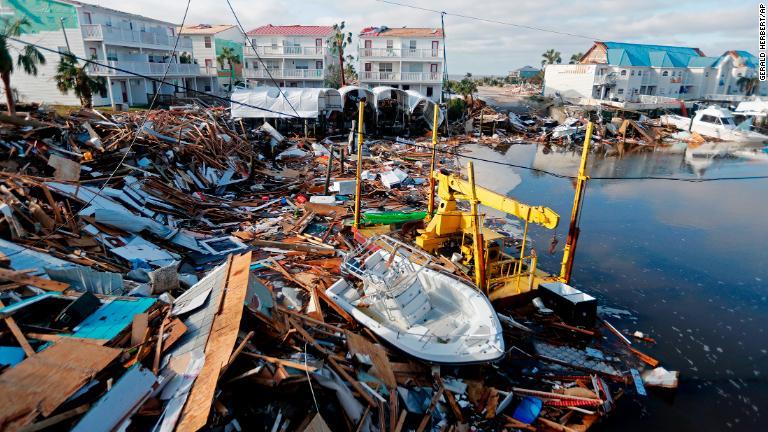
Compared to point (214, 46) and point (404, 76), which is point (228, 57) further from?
point (404, 76)

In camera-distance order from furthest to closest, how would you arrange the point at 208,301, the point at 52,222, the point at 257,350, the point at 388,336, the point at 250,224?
the point at 250,224
the point at 52,222
the point at 388,336
the point at 208,301
the point at 257,350

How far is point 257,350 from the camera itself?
5969mm

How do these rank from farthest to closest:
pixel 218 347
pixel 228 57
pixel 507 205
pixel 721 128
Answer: pixel 228 57 → pixel 721 128 → pixel 507 205 → pixel 218 347

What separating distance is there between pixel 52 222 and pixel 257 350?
7.59 meters

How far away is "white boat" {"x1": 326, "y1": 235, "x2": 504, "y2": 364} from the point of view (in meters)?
7.92

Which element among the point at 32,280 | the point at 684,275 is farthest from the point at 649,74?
the point at 32,280

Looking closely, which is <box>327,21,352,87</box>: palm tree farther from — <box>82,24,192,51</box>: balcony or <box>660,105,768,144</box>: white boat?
<box>660,105,768,144</box>: white boat

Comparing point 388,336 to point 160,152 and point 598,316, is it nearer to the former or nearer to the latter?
point 598,316

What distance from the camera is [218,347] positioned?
18.0 ft

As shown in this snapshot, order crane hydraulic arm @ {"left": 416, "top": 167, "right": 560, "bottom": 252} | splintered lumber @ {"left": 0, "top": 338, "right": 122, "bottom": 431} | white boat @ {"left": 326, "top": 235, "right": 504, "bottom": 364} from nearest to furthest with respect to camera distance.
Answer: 1. splintered lumber @ {"left": 0, "top": 338, "right": 122, "bottom": 431}
2. white boat @ {"left": 326, "top": 235, "right": 504, "bottom": 364}
3. crane hydraulic arm @ {"left": 416, "top": 167, "right": 560, "bottom": 252}

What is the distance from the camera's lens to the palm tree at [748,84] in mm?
62562

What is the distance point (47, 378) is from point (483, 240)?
8.52 metres

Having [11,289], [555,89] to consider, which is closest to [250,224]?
[11,289]

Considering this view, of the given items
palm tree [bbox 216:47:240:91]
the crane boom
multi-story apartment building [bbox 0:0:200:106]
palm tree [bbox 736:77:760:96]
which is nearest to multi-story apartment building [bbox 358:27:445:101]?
palm tree [bbox 216:47:240:91]
